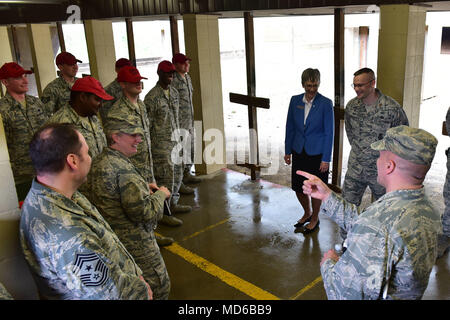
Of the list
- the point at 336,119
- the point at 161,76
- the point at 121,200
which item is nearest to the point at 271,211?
the point at 336,119

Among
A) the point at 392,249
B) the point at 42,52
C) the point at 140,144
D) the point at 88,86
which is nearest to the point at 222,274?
the point at 140,144

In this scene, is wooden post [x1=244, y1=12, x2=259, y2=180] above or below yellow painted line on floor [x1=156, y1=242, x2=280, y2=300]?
above

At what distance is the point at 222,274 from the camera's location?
378 cm

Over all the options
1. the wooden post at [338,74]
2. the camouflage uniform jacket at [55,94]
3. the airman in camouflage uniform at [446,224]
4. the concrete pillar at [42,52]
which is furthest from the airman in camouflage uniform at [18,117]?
the concrete pillar at [42,52]

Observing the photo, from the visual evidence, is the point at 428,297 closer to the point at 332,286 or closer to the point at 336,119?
the point at 332,286

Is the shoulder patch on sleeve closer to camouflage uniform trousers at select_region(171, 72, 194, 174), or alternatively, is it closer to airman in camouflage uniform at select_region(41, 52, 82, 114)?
camouflage uniform trousers at select_region(171, 72, 194, 174)

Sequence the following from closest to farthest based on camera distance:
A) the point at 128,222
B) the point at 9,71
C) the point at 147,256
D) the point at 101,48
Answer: the point at 128,222 → the point at 147,256 → the point at 9,71 → the point at 101,48

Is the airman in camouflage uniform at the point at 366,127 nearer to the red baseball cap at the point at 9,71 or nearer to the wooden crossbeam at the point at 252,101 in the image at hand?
the wooden crossbeam at the point at 252,101

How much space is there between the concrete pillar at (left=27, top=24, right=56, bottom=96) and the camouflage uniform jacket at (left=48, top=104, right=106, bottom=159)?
21.8 ft

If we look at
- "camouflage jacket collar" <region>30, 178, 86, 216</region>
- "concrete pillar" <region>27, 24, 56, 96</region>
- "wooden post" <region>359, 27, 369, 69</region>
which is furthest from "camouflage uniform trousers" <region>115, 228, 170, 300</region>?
"concrete pillar" <region>27, 24, 56, 96</region>

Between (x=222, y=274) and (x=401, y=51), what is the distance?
2.93 m

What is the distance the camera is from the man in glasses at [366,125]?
12.3 feet

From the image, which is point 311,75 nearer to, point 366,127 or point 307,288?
point 366,127

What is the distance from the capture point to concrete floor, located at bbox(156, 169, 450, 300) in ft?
11.5
